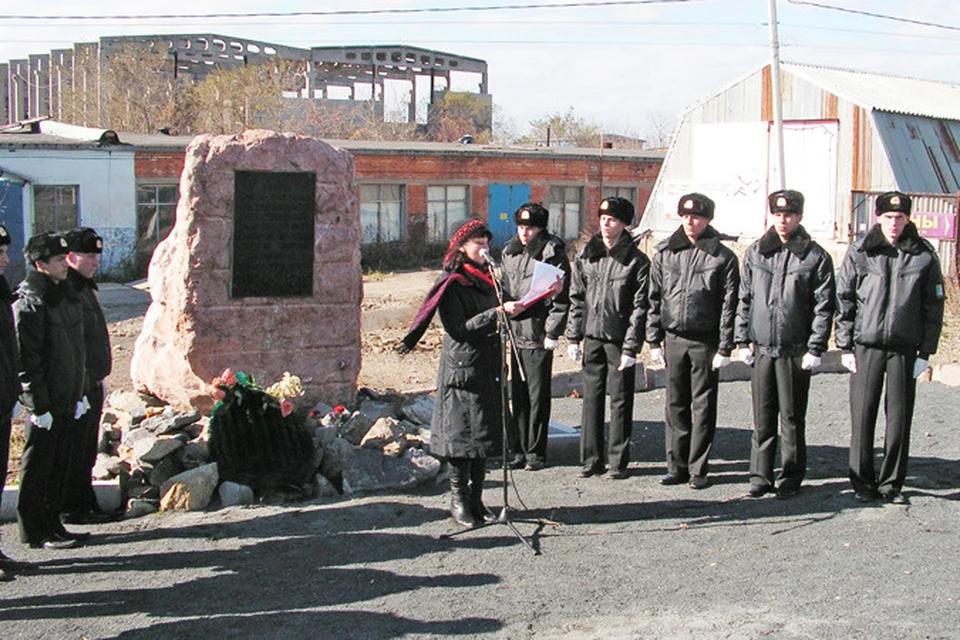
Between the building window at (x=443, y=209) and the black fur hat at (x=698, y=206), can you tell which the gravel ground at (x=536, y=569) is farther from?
the building window at (x=443, y=209)

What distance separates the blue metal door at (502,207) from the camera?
32812 mm

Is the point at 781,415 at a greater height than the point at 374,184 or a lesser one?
lesser

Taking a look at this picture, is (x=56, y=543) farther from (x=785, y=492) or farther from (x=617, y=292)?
(x=785, y=492)

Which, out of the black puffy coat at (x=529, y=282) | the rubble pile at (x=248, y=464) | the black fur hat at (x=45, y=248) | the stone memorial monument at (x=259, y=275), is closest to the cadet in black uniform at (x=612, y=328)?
the black puffy coat at (x=529, y=282)

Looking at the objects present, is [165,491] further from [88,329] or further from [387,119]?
[387,119]

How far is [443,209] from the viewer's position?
32.2 m

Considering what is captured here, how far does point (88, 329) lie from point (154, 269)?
1.92 metres

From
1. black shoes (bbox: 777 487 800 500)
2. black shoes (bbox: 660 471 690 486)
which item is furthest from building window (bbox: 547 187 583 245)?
black shoes (bbox: 777 487 800 500)

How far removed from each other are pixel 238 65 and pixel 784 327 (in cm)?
4470

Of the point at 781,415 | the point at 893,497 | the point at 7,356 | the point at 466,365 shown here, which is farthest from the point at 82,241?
the point at 893,497

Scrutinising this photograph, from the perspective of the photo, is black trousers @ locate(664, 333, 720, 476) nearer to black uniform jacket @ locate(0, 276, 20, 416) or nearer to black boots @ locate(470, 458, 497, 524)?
black boots @ locate(470, 458, 497, 524)

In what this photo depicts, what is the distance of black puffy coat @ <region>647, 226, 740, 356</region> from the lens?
6887 millimetres

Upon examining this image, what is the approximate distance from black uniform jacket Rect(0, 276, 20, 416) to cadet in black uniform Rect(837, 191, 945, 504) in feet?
15.3

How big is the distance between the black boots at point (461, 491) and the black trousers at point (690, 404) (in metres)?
1.62
